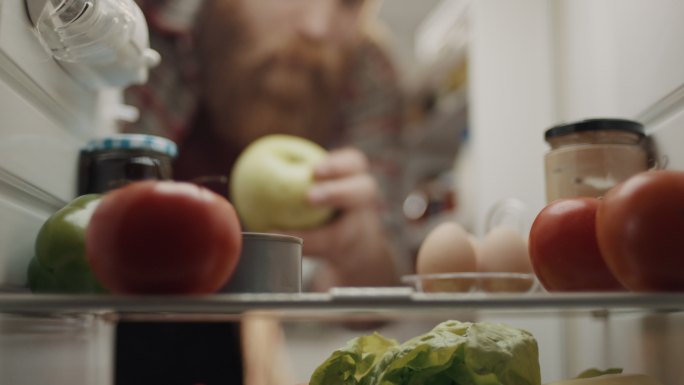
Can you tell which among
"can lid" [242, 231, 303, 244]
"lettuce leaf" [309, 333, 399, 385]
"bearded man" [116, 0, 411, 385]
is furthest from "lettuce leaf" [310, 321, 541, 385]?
"bearded man" [116, 0, 411, 385]

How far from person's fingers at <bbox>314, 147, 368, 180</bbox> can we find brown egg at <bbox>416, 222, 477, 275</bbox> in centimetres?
51

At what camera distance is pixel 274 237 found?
710mm

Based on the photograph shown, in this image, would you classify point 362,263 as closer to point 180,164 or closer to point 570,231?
point 180,164

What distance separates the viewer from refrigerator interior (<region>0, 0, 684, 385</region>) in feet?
1.76

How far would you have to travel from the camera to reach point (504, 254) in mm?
936

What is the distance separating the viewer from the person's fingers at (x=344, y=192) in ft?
4.65

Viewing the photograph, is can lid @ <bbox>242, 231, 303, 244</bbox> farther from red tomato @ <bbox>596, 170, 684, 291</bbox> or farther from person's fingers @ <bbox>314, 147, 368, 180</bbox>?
person's fingers @ <bbox>314, 147, 368, 180</bbox>

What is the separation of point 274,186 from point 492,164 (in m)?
0.42

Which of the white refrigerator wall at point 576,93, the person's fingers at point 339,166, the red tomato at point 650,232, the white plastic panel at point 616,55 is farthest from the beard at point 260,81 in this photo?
the red tomato at point 650,232

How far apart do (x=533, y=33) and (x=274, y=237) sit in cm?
87

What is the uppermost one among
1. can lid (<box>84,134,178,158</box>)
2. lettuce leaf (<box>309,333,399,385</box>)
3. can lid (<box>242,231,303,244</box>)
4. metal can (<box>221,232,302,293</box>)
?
can lid (<box>84,134,178,158</box>)

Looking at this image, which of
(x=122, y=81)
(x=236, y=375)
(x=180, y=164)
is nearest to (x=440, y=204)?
(x=180, y=164)

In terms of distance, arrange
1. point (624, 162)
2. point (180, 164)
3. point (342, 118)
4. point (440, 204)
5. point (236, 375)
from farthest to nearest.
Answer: point (440, 204) → point (342, 118) → point (180, 164) → point (236, 375) → point (624, 162)

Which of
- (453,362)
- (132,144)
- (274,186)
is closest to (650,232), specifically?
(453,362)
